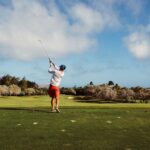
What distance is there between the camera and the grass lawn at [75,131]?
434 inches

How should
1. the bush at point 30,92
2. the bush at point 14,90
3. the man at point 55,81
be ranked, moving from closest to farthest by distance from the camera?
the man at point 55,81, the bush at point 14,90, the bush at point 30,92

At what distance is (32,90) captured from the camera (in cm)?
4316

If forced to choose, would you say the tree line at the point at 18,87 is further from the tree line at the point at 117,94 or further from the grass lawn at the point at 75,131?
the grass lawn at the point at 75,131

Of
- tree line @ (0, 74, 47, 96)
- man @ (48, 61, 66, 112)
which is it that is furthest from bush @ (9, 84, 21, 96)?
man @ (48, 61, 66, 112)

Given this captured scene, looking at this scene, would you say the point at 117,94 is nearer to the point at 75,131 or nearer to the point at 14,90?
the point at 14,90

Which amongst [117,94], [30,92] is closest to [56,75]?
[117,94]

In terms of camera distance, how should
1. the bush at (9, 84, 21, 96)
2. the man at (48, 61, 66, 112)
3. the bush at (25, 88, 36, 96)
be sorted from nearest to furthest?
1. the man at (48, 61, 66, 112)
2. the bush at (9, 84, 21, 96)
3. the bush at (25, 88, 36, 96)

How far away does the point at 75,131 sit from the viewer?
13.0 metres

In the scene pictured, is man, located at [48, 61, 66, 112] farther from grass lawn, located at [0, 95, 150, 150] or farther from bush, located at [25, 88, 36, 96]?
bush, located at [25, 88, 36, 96]

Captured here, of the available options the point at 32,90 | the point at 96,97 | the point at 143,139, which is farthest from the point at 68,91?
the point at 143,139

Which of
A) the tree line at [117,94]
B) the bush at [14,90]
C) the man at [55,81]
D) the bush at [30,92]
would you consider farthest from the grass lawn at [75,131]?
the bush at [30,92]

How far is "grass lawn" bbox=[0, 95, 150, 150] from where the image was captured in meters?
11.0

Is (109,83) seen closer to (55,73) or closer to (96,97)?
(96,97)

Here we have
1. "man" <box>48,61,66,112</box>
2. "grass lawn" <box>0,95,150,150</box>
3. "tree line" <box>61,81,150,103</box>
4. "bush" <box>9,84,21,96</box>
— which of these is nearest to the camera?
"grass lawn" <box>0,95,150,150</box>
